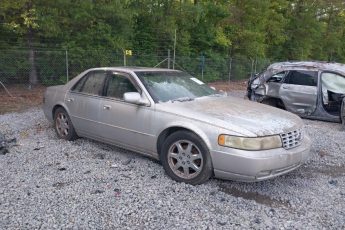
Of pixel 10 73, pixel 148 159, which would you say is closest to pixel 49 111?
pixel 148 159

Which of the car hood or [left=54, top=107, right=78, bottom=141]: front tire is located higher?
the car hood

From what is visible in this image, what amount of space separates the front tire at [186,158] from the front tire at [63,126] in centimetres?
224

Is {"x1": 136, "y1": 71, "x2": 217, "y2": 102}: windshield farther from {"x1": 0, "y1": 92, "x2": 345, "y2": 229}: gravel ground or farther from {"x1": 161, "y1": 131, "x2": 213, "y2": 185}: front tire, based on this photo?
{"x1": 0, "y1": 92, "x2": 345, "y2": 229}: gravel ground

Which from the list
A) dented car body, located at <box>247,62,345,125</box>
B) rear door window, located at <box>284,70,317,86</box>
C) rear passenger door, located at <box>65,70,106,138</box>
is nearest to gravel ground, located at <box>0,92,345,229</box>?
rear passenger door, located at <box>65,70,106,138</box>

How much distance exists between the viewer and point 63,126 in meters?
6.52

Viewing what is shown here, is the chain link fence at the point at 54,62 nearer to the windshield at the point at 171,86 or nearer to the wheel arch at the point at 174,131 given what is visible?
the windshield at the point at 171,86

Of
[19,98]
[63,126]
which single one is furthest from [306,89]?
[19,98]

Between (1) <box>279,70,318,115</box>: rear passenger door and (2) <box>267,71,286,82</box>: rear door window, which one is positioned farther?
(2) <box>267,71,286,82</box>: rear door window

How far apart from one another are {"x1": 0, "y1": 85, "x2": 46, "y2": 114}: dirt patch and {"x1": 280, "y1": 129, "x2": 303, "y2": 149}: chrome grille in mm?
7478

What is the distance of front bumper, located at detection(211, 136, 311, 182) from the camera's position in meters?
4.13

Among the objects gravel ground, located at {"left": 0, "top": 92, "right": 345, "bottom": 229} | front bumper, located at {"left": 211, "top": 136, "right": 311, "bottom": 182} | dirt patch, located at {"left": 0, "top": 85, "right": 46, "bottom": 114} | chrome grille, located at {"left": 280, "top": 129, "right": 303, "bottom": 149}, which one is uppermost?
chrome grille, located at {"left": 280, "top": 129, "right": 303, "bottom": 149}

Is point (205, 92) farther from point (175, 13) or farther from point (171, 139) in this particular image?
point (175, 13)

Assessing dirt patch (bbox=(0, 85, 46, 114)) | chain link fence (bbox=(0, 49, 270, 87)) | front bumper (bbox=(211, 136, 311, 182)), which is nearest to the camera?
front bumper (bbox=(211, 136, 311, 182))

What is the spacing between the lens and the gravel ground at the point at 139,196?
369 centimetres
